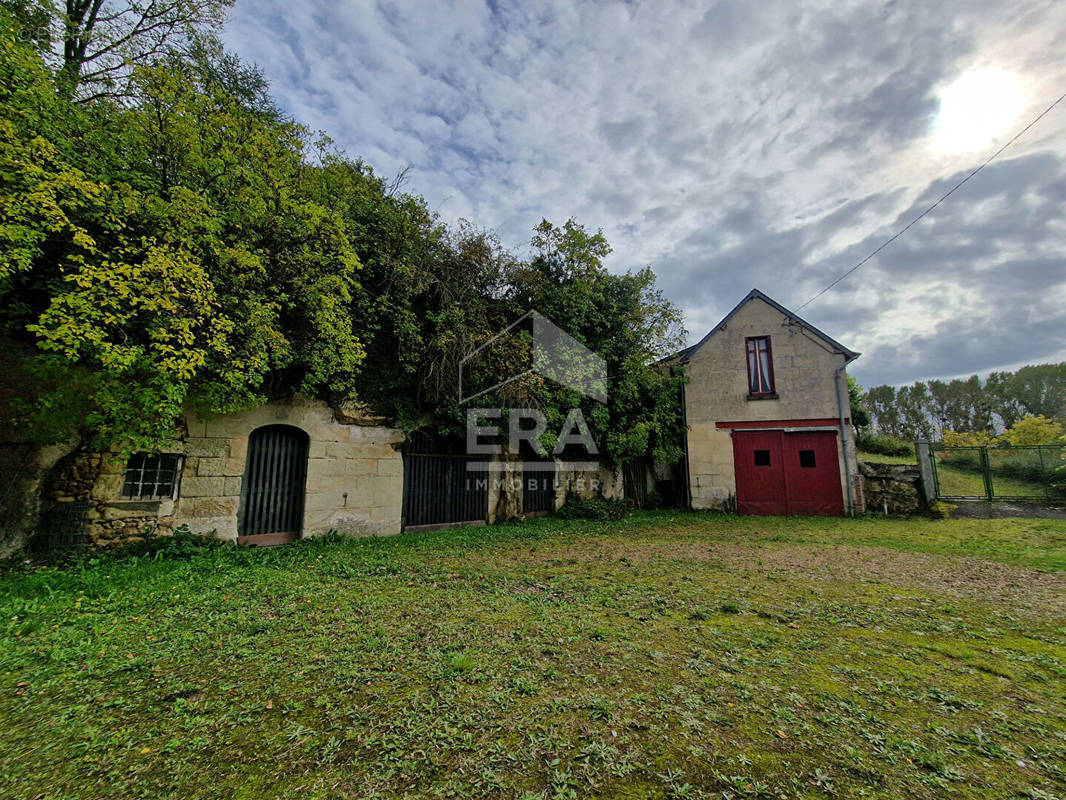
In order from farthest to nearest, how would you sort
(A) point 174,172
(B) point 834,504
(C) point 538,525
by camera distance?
(B) point 834,504, (C) point 538,525, (A) point 174,172

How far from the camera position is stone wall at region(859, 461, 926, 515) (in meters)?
10.6

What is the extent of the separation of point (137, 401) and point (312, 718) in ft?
15.8

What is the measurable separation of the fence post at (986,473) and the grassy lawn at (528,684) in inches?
307

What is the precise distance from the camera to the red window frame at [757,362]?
11859 mm

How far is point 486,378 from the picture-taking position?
8836 millimetres

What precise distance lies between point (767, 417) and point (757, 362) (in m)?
1.65

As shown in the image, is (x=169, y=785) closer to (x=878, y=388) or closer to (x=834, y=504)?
(x=834, y=504)

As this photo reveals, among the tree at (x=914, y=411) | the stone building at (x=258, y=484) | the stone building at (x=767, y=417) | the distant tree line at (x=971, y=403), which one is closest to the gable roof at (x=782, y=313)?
the stone building at (x=767, y=417)

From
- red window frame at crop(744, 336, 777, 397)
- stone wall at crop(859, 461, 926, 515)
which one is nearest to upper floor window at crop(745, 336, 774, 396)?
red window frame at crop(744, 336, 777, 397)

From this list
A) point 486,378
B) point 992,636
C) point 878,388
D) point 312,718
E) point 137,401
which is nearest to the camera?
point 312,718

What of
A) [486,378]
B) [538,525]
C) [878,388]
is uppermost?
[878,388]

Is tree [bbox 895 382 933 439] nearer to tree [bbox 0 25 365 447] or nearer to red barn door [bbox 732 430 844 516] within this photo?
red barn door [bbox 732 430 844 516]

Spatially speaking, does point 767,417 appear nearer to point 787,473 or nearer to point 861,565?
point 787,473

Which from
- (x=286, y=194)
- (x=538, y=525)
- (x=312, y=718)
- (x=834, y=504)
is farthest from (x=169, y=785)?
(x=834, y=504)
